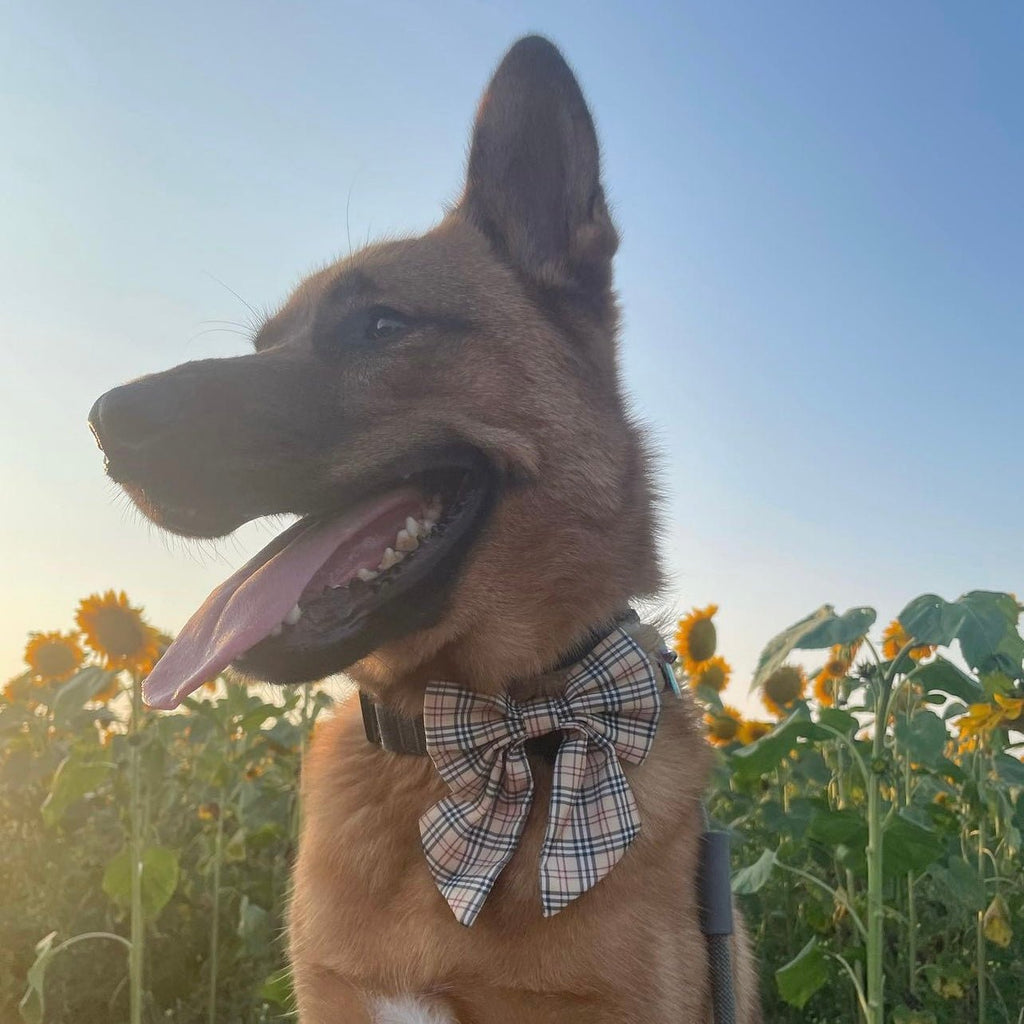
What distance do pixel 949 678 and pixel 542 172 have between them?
1.71 meters

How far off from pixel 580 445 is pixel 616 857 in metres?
0.93

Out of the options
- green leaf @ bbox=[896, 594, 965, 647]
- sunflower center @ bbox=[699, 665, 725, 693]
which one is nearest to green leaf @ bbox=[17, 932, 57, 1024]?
green leaf @ bbox=[896, 594, 965, 647]

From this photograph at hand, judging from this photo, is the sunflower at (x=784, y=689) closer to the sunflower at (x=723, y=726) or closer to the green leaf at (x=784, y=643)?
the sunflower at (x=723, y=726)

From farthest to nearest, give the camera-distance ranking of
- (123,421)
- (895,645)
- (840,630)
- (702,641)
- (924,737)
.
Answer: (702,641)
(895,645)
(924,737)
(840,630)
(123,421)

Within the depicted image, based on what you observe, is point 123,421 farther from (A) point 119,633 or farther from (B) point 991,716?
(B) point 991,716

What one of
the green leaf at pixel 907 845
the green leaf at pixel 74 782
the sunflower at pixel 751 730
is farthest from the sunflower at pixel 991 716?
the green leaf at pixel 74 782

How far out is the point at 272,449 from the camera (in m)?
2.05

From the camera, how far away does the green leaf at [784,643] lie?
214 centimetres

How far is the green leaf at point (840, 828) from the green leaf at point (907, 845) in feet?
0.23

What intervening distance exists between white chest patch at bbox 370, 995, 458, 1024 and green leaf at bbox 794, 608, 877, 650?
1090 mm

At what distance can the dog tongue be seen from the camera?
1.98 meters

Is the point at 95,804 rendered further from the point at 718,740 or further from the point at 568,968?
the point at 568,968

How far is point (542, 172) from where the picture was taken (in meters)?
2.56

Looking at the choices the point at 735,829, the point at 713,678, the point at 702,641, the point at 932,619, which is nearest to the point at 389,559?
the point at 932,619
